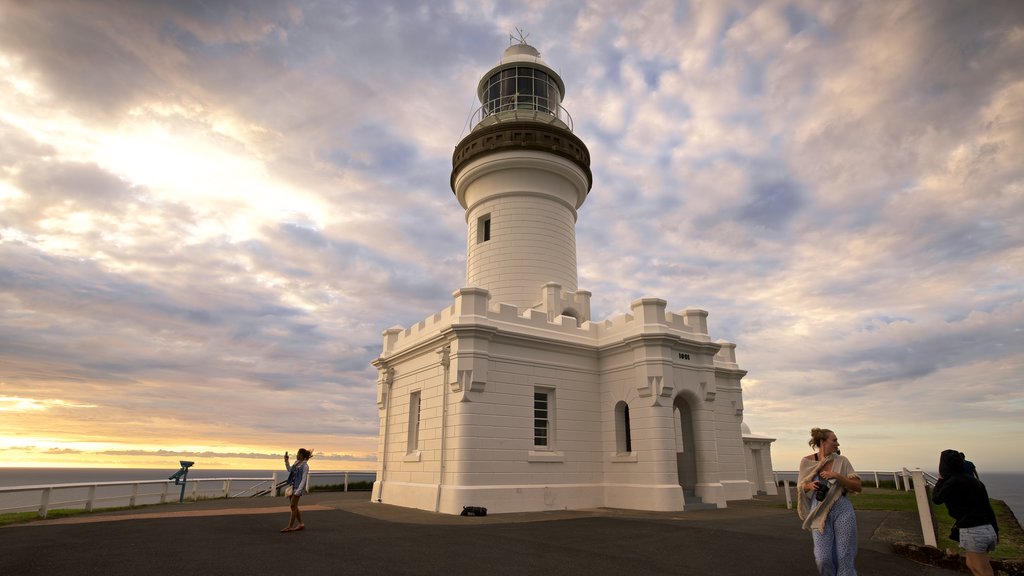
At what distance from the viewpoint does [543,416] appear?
54.2 feet

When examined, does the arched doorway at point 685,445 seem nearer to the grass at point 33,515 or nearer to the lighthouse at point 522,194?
the lighthouse at point 522,194

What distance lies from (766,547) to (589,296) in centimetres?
1242

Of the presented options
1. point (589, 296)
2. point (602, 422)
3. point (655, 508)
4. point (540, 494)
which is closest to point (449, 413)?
point (540, 494)

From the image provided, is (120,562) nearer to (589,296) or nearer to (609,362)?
(609,362)

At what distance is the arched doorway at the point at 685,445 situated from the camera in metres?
17.4

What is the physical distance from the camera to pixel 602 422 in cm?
1711

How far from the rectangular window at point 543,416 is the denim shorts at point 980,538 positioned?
11.4 meters

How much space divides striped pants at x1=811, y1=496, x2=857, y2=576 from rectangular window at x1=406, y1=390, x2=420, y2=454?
13.4 m

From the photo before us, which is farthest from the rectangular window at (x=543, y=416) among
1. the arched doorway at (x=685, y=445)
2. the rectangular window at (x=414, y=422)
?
the arched doorway at (x=685, y=445)

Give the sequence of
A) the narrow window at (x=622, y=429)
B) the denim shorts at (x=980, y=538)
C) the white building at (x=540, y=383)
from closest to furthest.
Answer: the denim shorts at (x=980, y=538) → the white building at (x=540, y=383) → the narrow window at (x=622, y=429)

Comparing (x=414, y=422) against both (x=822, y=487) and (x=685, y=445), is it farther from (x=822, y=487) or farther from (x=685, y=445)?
(x=822, y=487)

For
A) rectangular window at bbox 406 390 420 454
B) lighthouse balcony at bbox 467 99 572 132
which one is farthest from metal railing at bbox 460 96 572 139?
rectangular window at bbox 406 390 420 454

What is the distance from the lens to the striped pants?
508cm

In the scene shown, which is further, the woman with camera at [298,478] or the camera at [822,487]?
the woman with camera at [298,478]
